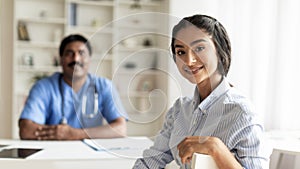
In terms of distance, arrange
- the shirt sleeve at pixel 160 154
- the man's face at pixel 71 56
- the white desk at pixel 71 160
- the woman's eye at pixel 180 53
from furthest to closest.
Result: the man's face at pixel 71 56 → the white desk at pixel 71 160 → the shirt sleeve at pixel 160 154 → the woman's eye at pixel 180 53

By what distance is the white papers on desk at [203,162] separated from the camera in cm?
103

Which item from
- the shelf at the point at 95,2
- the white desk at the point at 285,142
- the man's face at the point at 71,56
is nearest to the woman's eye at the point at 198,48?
the white desk at the point at 285,142

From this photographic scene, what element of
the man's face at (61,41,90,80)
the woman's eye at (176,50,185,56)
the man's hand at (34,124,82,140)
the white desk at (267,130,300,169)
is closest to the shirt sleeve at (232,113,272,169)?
the woman's eye at (176,50,185,56)

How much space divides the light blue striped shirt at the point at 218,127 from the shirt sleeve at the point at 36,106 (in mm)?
1117

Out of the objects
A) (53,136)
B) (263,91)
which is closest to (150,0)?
(263,91)

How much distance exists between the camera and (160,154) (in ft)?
4.39

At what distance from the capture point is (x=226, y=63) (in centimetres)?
118

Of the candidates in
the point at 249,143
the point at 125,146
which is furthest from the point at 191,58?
the point at 125,146

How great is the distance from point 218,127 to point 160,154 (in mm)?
267

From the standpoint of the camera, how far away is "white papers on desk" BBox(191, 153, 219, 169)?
3.37ft

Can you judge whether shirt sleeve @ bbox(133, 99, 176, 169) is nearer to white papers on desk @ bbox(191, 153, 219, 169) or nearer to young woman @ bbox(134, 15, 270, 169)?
young woman @ bbox(134, 15, 270, 169)

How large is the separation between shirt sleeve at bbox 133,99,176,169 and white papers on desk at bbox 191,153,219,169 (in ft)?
0.93

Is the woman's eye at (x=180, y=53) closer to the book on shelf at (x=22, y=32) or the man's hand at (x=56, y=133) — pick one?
the man's hand at (x=56, y=133)

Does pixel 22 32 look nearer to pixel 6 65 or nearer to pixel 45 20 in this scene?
pixel 45 20
